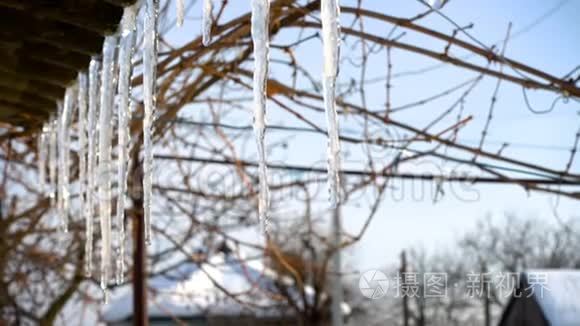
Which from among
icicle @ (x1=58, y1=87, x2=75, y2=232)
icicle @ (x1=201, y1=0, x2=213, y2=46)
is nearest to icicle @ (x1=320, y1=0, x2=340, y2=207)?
icicle @ (x1=201, y1=0, x2=213, y2=46)

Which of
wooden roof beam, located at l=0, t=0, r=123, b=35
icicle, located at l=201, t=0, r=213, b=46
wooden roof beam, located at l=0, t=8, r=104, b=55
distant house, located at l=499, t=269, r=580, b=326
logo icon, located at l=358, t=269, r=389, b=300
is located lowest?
distant house, located at l=499, t=269, r=580, b=326

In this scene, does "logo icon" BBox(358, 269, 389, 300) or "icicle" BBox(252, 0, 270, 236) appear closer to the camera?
"icicle" BBox(252, 0, 270, 236)

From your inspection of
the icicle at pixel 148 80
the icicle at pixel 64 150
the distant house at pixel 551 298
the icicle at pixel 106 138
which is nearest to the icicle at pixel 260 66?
the icicle at pixel 148 80

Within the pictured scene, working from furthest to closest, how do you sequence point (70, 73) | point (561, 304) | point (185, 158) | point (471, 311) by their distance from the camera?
point (471, 311) → point (561, 304) → point (185, 158) → point (70, 73)

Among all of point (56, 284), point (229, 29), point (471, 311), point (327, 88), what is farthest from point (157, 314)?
point (327, 88)

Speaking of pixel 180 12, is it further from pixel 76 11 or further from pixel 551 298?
pixel 551 298

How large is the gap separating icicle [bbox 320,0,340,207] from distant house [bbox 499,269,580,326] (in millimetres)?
4299

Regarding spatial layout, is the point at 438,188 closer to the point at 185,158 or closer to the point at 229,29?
the point at 229,29

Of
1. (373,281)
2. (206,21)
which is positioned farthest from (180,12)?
(373,281)

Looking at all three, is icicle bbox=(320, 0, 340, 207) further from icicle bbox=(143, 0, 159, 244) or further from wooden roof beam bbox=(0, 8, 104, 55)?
wooden roof beam bbox=(0, 8, 104, 55)

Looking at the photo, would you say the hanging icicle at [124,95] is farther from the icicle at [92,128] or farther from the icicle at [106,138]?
the icicle at [92,128]

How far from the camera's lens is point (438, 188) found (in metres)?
2.68

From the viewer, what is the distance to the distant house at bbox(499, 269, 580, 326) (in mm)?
5242

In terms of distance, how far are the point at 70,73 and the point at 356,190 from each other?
1.44 m
